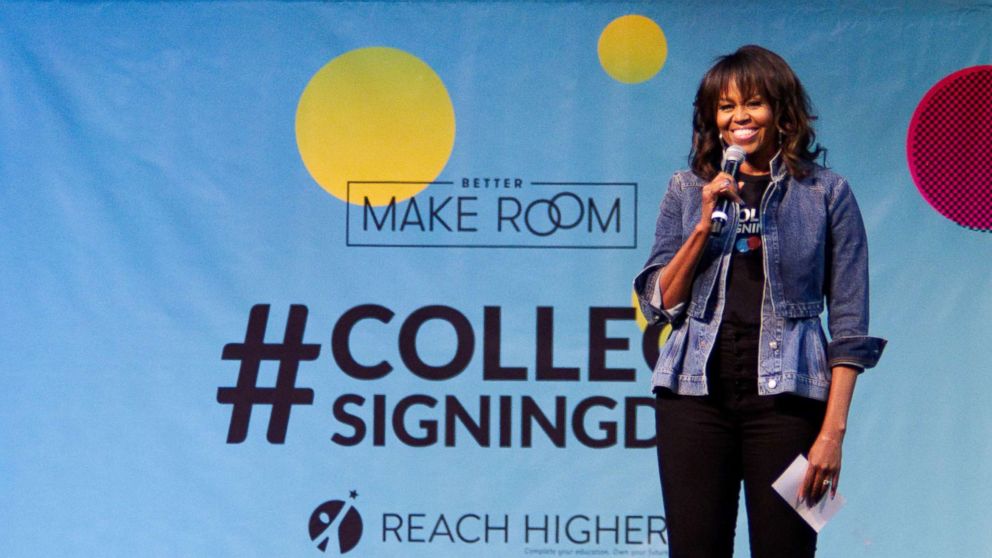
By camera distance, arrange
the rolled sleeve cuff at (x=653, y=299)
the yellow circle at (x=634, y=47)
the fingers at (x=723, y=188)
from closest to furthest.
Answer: the fingers at (x=723, y=188) → the rolled sleeve cuff at (x=653, y=299) → the yellow circle at (x=634, y=47)

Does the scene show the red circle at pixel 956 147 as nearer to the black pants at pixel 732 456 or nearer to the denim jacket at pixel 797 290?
the denim jacket at pixel 797 290

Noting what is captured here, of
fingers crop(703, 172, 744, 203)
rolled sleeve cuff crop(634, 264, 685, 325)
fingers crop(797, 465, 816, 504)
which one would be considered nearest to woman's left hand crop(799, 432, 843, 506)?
fingers crop(797, 465, 816, 504)

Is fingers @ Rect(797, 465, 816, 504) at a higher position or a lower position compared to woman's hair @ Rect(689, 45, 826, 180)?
lower

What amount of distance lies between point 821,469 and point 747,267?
0.35 meters

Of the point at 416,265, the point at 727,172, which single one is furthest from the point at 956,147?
the point at 727,172

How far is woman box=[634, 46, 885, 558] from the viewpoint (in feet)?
5.81

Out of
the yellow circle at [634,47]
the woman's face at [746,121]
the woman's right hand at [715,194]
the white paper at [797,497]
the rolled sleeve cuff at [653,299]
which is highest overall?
the yellow circle at [634,47]

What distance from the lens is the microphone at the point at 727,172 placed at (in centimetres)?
174

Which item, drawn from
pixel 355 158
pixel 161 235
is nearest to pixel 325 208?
pixel 355 158

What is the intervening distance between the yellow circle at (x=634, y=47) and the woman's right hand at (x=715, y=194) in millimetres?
1514

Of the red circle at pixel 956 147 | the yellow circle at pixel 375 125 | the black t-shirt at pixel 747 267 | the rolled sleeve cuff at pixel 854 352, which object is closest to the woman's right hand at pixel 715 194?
the black t-shirt at pixel 747 267

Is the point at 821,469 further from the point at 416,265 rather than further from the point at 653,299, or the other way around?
the point at 416,265

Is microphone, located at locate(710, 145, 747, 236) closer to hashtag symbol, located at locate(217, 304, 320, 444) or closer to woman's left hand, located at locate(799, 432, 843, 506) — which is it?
woman's left hand, located at locate(799, 432, 843, 506)

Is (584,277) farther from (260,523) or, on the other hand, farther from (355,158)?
(260,523)
